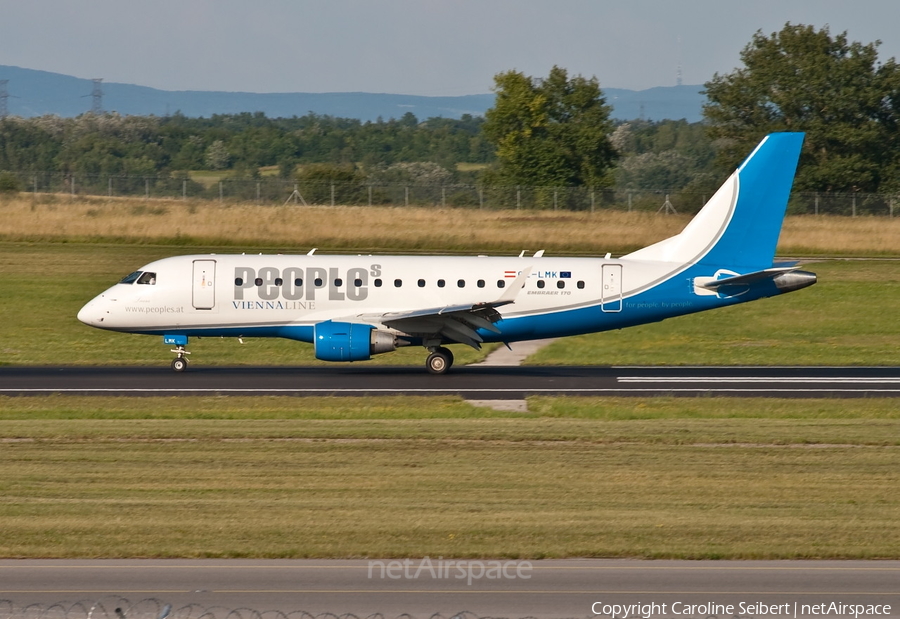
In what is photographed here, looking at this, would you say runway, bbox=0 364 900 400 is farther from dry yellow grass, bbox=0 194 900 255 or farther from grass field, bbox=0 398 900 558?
dry yellow grass, bbox=0 194 900 255

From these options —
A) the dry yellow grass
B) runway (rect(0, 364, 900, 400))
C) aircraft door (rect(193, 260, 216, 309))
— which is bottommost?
runway (rect(0, 364, 900, 400))

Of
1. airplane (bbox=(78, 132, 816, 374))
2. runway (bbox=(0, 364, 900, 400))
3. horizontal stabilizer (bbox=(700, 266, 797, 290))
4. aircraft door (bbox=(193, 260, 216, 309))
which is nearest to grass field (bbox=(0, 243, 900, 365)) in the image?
runway (bbox=(0, 364, 900, 400))

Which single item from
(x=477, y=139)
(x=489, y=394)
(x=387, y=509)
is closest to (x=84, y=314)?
(x=489, y=394)

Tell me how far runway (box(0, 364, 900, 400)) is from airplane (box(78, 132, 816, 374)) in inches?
42.2

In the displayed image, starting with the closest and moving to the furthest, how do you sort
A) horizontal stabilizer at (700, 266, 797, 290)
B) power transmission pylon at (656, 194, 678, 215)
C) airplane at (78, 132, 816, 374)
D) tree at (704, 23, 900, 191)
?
horizontal stabilizer at (700, 266, 797, 290) → airplane at (78, 132, 816, 374) → power transmission pylon at (656, 194, 678, 215) → tree at (704, 23, 900, 191)

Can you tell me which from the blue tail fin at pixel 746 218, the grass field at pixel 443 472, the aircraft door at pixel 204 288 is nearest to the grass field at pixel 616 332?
the grass field at pixel 443 472

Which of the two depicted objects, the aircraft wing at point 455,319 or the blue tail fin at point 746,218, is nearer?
the aircraft wing at point 455,319

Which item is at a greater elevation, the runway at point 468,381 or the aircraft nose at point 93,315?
the aircraft nose at point 93,315

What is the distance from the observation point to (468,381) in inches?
1233

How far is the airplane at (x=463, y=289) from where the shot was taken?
32.0 meters

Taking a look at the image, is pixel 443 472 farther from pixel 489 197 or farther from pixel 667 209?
pixel 489 197

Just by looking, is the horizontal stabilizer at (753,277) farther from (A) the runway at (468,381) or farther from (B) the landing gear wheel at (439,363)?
(B) the landing gear wheel at (439,363)

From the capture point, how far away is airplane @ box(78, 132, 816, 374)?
105 feet

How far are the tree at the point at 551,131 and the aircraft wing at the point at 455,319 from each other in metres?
55.1
